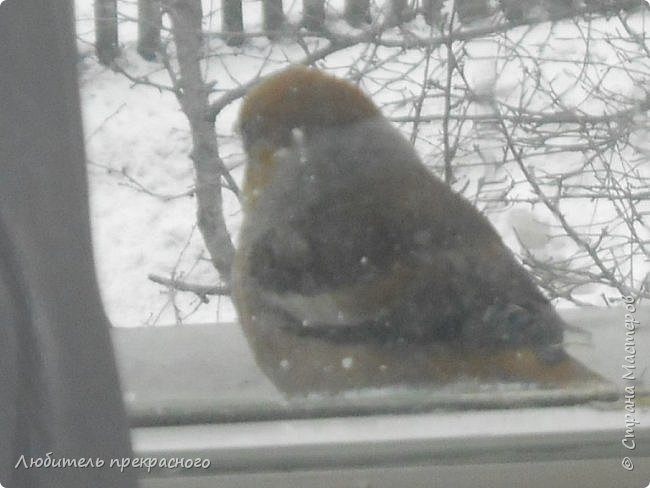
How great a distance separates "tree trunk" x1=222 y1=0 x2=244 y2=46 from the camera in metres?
0.76

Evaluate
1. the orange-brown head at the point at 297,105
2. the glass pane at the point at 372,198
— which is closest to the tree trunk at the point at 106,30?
the glass pane at the point at 372,198

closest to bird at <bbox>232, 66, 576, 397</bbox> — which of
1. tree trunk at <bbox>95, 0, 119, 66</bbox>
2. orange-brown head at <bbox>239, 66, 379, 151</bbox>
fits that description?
orange-brown head at <bbox>239, 66, 379, 151</bbox>

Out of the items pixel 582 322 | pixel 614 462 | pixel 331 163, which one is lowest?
pixel 614 462

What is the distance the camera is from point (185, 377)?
771 mm

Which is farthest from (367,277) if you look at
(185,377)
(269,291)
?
(185,377)

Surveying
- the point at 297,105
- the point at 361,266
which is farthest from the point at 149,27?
the point at 361,266

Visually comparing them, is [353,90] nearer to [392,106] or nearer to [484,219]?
[392,106]

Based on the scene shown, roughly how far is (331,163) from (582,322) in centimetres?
24

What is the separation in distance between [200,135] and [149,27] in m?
0.10

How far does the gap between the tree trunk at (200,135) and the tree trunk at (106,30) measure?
0.15 ft

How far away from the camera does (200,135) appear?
0.77m

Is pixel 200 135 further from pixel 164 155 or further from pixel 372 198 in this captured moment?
pixel 372 198

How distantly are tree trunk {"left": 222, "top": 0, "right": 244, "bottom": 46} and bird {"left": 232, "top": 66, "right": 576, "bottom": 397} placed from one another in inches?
2.1

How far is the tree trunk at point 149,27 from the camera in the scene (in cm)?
76
